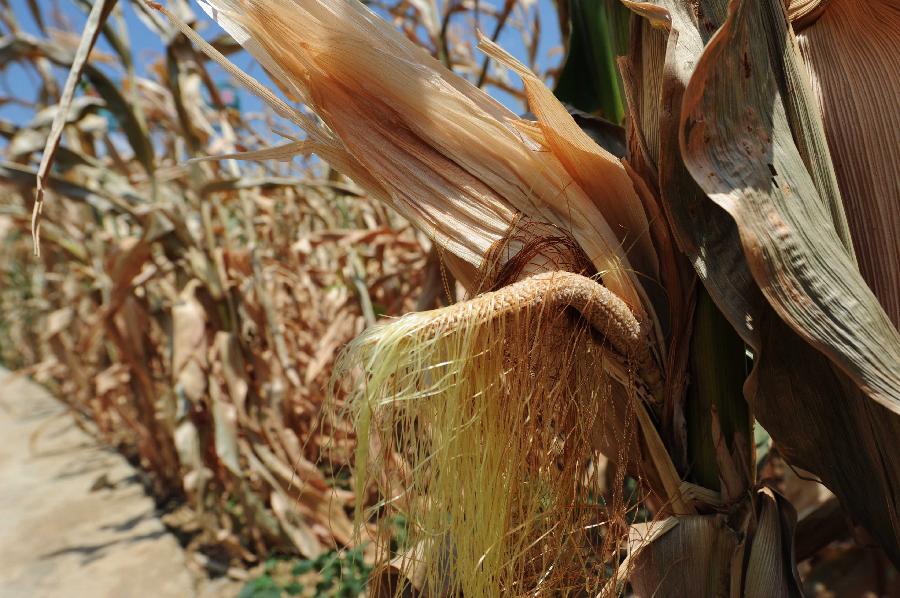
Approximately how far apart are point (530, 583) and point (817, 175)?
0.34 metres

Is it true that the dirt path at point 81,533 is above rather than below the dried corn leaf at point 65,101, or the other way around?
below

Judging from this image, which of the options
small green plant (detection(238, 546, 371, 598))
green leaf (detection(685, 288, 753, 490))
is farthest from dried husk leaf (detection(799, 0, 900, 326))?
small green plant (detection(238, 546, 371, 598))

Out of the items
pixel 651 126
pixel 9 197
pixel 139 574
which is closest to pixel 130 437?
pixel 139 574

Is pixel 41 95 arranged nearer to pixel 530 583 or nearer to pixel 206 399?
pixel 206 399

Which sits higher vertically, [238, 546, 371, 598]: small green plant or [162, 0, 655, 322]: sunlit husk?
[162, 0, 655, 322]: sunlit husk

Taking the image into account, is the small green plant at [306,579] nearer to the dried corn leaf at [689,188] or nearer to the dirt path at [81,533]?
the dirt path at [81,533]

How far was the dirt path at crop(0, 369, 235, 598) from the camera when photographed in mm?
1363

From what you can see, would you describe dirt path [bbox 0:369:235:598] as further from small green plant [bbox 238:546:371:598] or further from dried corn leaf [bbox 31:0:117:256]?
dried corn leaf [bbox 31:0:117:256]

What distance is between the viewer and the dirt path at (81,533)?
136cm

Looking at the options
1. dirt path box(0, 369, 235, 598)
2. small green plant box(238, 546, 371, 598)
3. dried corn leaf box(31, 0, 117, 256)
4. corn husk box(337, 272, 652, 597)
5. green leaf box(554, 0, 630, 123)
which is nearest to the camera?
corn husk box(337, 272, 652, 597)

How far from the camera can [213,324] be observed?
1415 millimetres

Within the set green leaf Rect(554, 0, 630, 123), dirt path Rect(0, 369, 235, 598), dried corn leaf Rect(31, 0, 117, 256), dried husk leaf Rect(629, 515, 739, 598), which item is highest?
green leaf Rect(554, 0, 630, 123)

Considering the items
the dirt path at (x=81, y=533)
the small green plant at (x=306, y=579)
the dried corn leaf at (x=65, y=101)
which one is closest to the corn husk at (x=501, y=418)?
the dried corn leaf at (x=65, y=101)

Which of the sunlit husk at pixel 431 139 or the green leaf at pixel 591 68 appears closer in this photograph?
the sunlit husk at pixel 431 139
